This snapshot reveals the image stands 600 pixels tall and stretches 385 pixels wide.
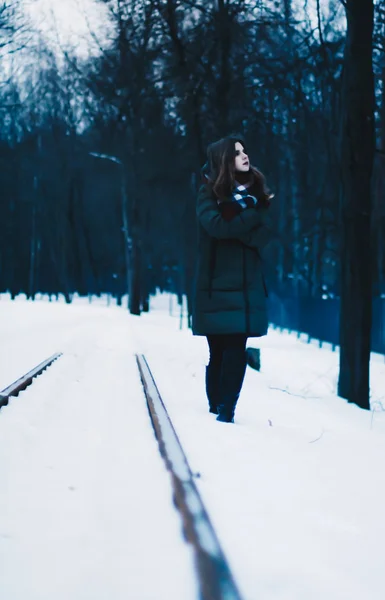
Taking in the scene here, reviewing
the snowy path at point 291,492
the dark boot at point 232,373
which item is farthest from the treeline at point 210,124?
the dark boot at point 232,373

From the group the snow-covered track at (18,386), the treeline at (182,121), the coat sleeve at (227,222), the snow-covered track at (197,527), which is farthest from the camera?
the treeline at (182,121)

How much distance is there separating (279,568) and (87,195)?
48552mm

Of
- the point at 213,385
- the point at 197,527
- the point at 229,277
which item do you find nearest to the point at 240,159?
the point at 229,277

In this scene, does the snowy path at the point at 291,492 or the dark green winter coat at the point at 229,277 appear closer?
the snowy path at the point at 291,492

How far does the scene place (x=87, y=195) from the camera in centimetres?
4994

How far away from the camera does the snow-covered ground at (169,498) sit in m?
2.52

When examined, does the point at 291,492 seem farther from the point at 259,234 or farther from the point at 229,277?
the point at 259,234

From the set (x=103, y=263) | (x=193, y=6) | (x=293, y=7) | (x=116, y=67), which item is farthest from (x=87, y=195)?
(x=293, y=7)

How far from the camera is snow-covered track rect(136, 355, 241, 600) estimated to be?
7.67 feet

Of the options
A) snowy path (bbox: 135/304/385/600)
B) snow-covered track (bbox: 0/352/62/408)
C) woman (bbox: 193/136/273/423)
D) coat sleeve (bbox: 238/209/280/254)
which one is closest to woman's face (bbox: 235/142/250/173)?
woman (bbox: 193/136/273/423)

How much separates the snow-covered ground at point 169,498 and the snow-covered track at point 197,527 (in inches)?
2.1

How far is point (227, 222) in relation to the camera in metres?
5.09

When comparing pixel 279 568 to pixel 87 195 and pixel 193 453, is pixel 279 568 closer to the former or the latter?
pixel 193 453

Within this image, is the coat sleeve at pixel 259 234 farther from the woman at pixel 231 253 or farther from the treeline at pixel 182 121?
the treeline at pixel 182 121
